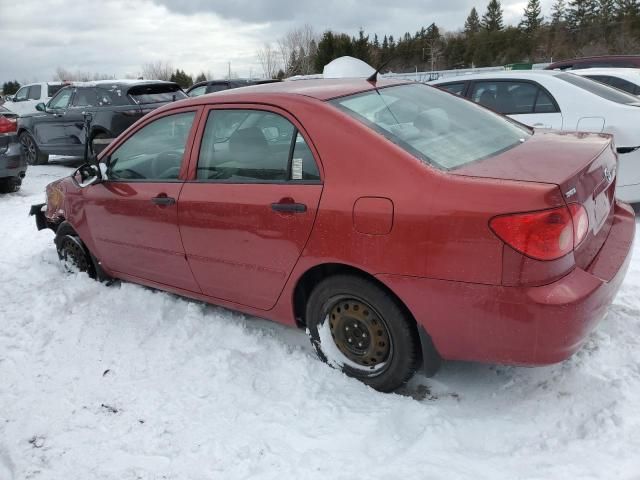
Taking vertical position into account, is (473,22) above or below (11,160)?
above

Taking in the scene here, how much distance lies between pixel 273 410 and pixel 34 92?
1584cm

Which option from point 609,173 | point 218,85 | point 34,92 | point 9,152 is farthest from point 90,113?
point 609,173

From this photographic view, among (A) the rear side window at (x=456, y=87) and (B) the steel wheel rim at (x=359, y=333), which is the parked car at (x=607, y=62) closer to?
(A) the rear side window at (x=456, y=87)

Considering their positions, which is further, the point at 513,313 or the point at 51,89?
the point at 51,89

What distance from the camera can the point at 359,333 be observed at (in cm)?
292

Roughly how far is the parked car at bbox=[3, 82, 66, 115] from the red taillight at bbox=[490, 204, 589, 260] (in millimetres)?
15557

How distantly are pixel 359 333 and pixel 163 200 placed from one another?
1571 millimetres

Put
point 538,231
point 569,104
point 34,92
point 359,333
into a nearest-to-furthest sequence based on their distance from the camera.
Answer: point 538,231 → point 359,333 → point 569,104 → point 34,92

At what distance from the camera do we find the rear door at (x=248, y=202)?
2912 millimetres

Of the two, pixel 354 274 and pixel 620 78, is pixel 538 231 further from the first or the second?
pixel 620 78

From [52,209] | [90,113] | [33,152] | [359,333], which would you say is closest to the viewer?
[359,333]

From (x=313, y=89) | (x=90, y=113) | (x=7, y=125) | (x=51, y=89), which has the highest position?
(x=51, y=89)

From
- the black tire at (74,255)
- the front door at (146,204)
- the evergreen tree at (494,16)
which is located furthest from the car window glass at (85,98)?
the evergreen tree at (494,16)

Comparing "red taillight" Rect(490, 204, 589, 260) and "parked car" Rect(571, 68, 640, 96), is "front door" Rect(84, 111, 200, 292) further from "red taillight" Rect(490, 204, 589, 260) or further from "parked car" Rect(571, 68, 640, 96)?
"parked car" Rect(571, 68, 640, 96)
